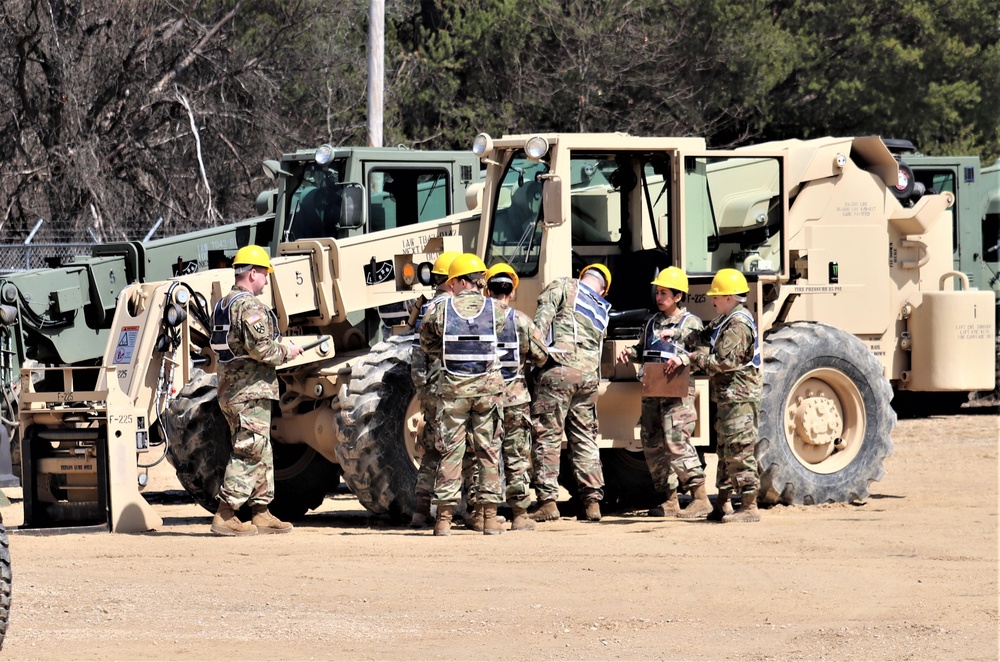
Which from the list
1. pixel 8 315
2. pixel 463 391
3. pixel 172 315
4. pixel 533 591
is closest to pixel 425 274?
pixel 463 391

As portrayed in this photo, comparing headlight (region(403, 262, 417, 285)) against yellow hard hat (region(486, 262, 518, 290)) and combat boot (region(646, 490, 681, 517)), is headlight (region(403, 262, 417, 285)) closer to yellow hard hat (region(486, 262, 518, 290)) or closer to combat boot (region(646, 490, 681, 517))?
yellow hard hat (region(486, 262, 518, 290))

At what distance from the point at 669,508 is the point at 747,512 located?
2.24 feet

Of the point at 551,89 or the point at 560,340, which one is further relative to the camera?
the point at 551,89

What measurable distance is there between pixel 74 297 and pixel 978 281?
402 inches

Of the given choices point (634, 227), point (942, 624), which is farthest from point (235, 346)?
point (942, 624)

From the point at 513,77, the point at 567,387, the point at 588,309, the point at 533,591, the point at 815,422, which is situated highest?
the point at 513,77

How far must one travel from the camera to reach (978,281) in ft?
62.7

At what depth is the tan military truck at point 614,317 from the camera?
11141mm

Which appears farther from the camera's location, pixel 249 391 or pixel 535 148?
pixel 535 148

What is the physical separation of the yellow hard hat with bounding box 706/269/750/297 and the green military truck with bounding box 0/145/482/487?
13.8 feet

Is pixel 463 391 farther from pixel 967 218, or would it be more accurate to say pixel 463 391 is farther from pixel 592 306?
pixel 967 218

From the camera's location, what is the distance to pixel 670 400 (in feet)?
38.2

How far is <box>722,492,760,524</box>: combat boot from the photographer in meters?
11.7

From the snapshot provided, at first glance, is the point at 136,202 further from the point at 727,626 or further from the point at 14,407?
the point at 727,626
